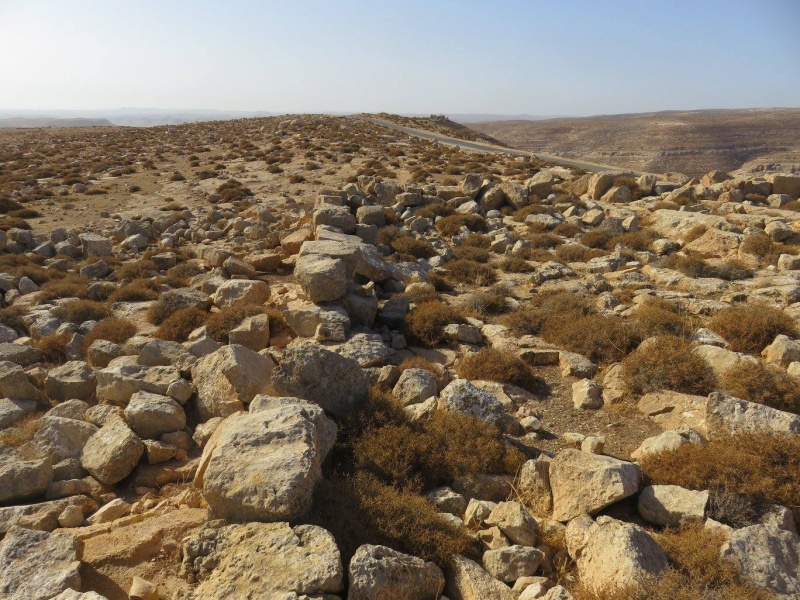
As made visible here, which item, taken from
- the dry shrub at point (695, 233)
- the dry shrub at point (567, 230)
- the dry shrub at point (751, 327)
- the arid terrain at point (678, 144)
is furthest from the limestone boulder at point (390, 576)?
the arid terrain at point (678, 144)

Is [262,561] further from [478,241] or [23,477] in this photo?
[478,241]

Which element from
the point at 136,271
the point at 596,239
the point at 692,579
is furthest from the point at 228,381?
the point at 596,239

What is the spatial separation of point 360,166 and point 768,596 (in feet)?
85.2

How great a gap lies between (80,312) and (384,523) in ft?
28.6

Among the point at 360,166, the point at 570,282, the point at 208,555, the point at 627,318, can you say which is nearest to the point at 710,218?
the point at 570,282

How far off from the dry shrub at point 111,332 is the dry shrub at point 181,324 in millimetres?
553

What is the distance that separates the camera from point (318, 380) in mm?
5812

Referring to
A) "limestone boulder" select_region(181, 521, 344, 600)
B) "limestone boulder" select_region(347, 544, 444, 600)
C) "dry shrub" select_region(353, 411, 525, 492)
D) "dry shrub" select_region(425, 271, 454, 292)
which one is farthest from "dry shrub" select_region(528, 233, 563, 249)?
"limestone boulder" select_region(181, 521, 344, 600)

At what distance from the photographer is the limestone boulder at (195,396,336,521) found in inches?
155

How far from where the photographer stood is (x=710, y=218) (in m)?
14.4

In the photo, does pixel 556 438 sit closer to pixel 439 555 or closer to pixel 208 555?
pixel 439 555

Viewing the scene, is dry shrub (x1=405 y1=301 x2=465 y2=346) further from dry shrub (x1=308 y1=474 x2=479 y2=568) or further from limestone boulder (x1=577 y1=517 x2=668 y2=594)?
limestone boulder (x1=577 y1=517 x2=668 y2=594)

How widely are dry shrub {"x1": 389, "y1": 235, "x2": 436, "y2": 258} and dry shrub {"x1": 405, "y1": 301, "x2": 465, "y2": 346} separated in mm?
4435

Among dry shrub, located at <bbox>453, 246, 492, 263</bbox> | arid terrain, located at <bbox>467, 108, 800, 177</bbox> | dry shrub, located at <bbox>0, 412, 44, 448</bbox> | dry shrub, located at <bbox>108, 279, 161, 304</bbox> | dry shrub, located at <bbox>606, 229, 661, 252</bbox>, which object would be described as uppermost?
arid terrain, located at <bbox>467, 108, 800, 177</bbox>
